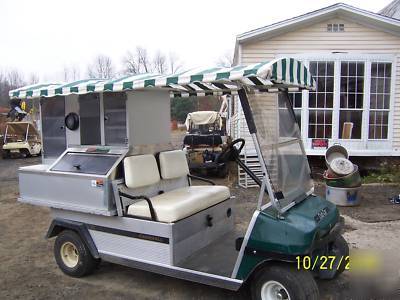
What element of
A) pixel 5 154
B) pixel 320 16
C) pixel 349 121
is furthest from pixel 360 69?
pixel 5 154

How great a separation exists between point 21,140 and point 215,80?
15976 mm

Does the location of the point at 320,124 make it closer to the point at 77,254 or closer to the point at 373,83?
the point at 373,83

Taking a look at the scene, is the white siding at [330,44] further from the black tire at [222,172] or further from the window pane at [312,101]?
the black tire at [222,172]

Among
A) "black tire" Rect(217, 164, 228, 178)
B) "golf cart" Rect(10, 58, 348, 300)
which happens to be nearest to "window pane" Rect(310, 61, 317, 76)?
"black tire" Rect(217, 164, 228, 178)

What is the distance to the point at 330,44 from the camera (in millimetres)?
9281

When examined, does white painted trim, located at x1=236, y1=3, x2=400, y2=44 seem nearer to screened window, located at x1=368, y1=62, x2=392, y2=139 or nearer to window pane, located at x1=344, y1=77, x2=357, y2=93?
screened window, located at x1=368, y1=62, x2=392, y2=139

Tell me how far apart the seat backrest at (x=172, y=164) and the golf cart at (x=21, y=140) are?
13.3 metres

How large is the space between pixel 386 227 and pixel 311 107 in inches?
173

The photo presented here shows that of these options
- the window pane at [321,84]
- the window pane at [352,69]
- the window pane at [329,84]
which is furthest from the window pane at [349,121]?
the window pane at [352,69]

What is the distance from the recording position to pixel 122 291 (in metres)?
3.77

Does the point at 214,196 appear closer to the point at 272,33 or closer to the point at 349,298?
the point at 349,298

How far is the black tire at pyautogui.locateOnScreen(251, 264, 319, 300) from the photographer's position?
2902 millimetres

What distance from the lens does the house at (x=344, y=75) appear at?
30.2 ft

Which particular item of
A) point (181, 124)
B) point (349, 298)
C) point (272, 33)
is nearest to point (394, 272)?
point (349, 298)
